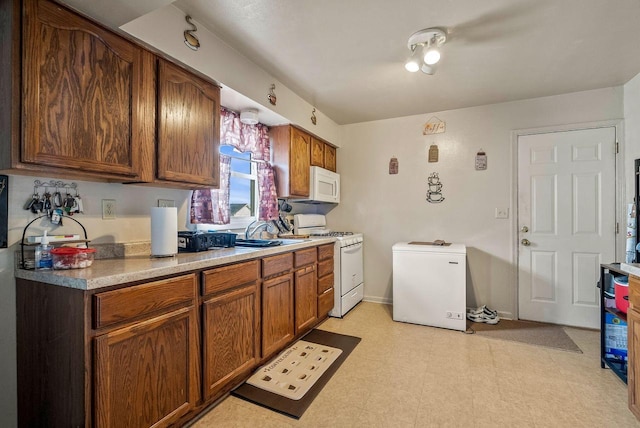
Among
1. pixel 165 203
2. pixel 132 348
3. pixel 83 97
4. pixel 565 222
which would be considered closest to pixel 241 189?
pixel 165 203

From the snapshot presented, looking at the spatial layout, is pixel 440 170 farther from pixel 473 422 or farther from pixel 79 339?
pixel 79 339

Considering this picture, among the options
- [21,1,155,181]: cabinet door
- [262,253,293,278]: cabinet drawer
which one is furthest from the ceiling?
[262,253,293,278]: cabinet drawer

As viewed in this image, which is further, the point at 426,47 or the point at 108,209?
the point at 426,47

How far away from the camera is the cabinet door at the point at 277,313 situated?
2.15m

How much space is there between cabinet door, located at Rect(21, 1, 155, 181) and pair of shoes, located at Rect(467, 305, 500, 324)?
3312mm

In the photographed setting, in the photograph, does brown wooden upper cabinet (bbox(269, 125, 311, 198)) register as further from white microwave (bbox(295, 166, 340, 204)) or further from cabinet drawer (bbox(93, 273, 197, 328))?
cabinet drawer (bbox(93, 273, 197, 328))

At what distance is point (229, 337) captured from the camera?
1837 mm

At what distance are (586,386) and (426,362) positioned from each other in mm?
991

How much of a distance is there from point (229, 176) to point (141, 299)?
1.37 m

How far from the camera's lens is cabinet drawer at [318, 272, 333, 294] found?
9.72ft

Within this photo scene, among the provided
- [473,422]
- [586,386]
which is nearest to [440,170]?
[586,386]

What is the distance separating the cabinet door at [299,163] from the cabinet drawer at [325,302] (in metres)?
1.08

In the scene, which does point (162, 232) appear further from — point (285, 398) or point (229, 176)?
point (285, 398)

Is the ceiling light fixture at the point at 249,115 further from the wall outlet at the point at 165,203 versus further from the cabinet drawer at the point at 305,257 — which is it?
the cabinet drawer at the point at 305,257
